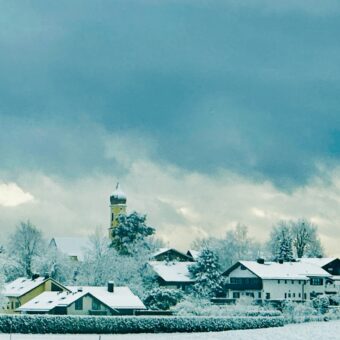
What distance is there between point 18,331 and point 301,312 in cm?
4175

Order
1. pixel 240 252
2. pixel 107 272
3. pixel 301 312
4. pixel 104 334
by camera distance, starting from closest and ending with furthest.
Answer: pixel 104 334, pixel 301 312, pixel 107 272, pixel 240 252

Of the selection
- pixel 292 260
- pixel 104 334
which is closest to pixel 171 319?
pixel 104 334

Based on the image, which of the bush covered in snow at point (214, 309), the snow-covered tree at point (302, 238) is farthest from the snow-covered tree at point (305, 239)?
the bush covered in snow at point (214, 309)

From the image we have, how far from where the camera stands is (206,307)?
9912cm

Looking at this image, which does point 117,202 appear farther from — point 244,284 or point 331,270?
point 244,284

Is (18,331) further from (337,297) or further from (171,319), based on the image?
(337,297)

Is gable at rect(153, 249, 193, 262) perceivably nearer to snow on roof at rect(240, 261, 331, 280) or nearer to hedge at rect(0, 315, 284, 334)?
snow on roof at rect(240, 261, 331, 280)

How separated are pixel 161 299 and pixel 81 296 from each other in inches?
586

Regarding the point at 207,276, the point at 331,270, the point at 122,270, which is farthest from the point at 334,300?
the point at 122,270

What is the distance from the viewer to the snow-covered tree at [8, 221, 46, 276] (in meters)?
121

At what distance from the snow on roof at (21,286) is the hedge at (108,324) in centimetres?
2898

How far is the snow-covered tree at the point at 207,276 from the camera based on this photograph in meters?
109

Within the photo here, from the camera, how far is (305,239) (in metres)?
156

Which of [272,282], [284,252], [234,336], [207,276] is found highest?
[284,252]
